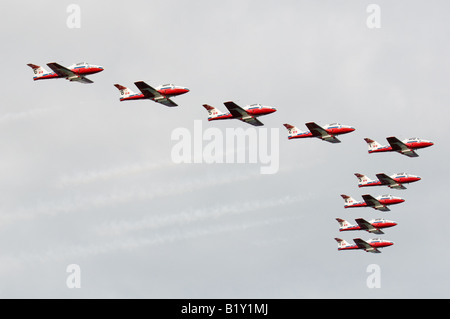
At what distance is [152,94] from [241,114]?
1483 cm

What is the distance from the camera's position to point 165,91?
18975 centimetres

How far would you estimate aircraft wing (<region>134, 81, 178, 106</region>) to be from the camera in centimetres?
18875

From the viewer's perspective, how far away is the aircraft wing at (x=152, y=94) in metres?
189

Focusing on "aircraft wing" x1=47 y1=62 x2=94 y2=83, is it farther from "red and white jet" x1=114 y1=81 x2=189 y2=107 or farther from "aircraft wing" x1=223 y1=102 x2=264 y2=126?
"aircraft wing" x1=223 y1=102 x2=264 y2=126

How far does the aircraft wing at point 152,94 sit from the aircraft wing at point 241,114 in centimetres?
907

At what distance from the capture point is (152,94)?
7495 inches

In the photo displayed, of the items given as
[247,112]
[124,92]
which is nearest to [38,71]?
[124,92]

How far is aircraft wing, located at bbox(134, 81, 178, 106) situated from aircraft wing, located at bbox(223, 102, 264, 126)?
29.8ft

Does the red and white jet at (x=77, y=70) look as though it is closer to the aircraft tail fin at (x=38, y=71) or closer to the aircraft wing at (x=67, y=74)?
the aircraft wing at (x=67, y=74)

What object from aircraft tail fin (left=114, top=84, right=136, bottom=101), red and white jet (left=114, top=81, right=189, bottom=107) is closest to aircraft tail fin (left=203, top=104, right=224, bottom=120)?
red and white jet (left=114, top=81, right=189, bottom=107)

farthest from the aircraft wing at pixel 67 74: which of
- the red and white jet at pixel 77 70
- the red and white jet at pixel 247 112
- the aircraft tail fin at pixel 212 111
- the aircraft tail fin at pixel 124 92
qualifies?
the red and white jet at pixel 247 112

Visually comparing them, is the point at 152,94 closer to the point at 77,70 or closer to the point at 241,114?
the point at 77,70
